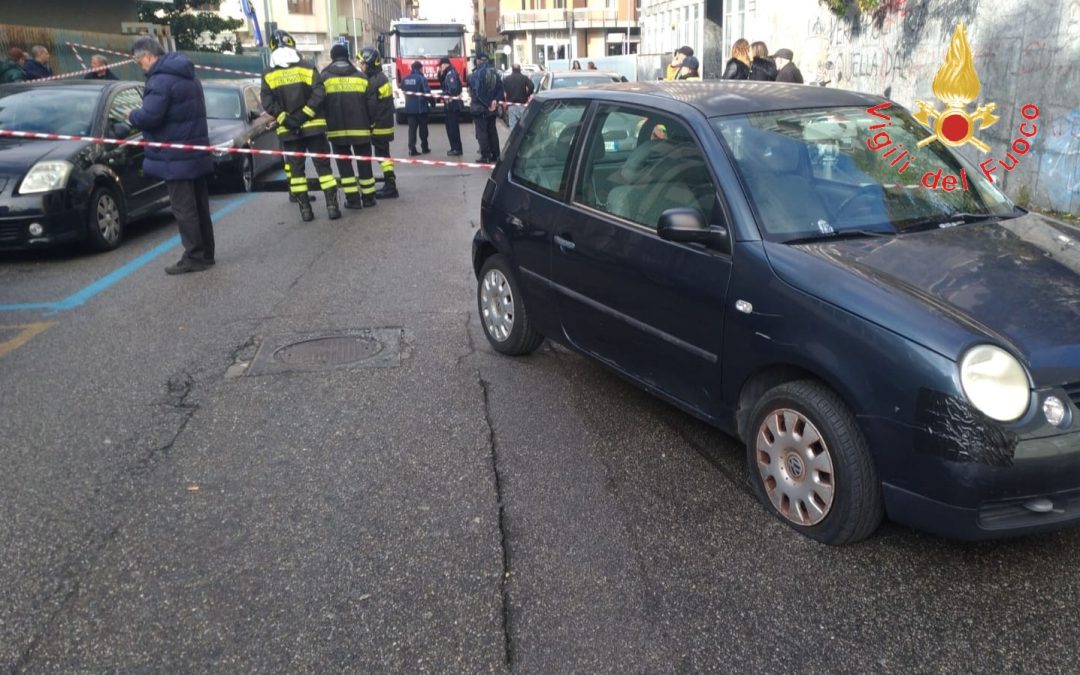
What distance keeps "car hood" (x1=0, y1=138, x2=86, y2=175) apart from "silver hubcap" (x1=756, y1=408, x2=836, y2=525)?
764 cm

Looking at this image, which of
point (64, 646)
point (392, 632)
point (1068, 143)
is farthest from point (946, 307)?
point (1068, 143)

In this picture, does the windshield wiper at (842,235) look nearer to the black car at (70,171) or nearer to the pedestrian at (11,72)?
the black car at (70,171)

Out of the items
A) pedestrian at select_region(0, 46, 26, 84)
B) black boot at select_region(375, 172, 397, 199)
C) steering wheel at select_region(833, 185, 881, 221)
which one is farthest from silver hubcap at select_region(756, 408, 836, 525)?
pedestrian at select_region(0, 46, 26, 84)

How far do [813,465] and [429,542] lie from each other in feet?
4.86

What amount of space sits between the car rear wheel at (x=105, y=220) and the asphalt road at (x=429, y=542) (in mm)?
3139

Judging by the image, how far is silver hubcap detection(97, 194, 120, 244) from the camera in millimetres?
9367

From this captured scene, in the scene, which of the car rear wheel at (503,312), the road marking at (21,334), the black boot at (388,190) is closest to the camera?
the car rear wheel at (503,312)

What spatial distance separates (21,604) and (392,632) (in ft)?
4.40

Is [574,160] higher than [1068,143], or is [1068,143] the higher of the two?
[574,160]

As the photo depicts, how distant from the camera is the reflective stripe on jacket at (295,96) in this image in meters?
11.0

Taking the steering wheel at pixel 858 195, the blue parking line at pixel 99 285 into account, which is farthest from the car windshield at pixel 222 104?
the steering wheel at pixel 858 195

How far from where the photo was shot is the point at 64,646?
10.2ft

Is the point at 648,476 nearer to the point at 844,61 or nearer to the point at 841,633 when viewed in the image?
the point at 841,633

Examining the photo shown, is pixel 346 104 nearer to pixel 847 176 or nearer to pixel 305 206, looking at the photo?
pixel 305 206
